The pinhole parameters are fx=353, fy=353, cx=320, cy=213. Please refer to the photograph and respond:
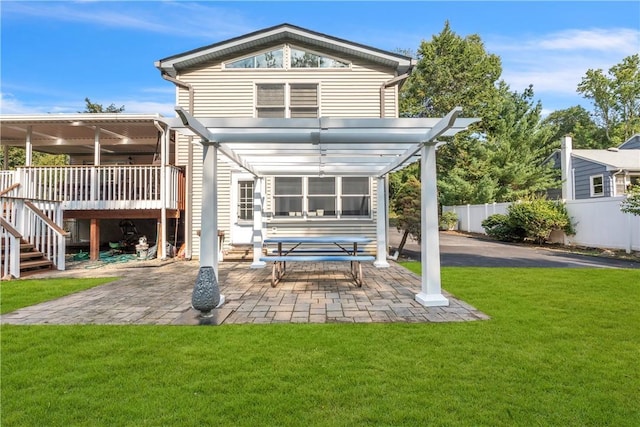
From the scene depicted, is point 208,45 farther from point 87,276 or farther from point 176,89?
point 87,276

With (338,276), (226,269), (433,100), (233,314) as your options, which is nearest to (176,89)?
(226,269)

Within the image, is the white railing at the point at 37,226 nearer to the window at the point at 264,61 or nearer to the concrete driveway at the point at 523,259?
the window at the point at 264,61

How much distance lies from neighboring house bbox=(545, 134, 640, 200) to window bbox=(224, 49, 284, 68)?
14554 mm

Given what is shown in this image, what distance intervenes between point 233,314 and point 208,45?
893 cm

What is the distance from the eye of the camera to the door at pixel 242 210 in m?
11.0

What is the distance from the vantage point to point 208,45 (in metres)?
10.6

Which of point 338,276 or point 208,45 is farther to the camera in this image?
point 208,45

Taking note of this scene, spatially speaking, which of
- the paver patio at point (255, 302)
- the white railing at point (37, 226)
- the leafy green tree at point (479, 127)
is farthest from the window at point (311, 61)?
the leafy green tree at point (479, 127)

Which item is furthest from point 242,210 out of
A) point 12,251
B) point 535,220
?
point 535,220

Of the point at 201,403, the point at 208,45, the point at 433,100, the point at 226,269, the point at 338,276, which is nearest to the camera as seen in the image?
the point at 201,403

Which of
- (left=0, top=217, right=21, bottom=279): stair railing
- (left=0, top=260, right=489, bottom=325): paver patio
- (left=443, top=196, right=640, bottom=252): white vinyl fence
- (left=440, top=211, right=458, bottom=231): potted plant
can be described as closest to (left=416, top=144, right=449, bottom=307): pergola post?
(left=0, top=260, right=489, bottom=325): paver patio

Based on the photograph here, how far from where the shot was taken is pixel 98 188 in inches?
423

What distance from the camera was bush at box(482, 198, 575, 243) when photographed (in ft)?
45.9

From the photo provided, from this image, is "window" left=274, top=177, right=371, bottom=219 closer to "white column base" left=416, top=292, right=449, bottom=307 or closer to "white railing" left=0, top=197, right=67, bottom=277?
"white railing" left=0, top=197, right=67, bottom=277
